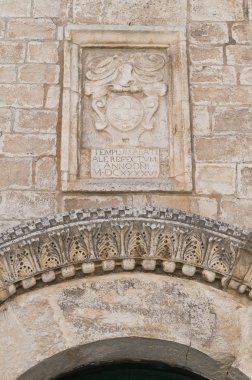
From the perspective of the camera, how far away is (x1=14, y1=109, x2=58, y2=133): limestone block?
254 inches

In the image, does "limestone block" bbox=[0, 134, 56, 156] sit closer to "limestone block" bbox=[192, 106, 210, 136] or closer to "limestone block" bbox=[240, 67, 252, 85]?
"limestone block" bbox=[192, 106, 210, 136]

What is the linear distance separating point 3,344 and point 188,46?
7.22 ft

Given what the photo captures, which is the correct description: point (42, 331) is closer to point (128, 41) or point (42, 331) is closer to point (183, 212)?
point (183, 212)

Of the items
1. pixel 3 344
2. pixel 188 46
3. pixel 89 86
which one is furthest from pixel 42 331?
pixel 188 46

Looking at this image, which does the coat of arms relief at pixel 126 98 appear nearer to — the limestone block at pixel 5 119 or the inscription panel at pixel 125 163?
the inscription panel at pixel 125 163

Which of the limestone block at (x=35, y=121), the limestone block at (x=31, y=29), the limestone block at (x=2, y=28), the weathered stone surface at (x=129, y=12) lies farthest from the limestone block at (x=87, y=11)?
the limestone block at (x=35, y=121)

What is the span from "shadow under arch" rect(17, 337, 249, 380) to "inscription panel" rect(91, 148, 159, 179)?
100 cm

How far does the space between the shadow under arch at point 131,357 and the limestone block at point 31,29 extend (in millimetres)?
1978

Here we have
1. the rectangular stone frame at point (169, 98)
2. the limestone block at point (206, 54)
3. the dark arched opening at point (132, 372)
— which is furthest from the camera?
the limestone block at point (206, 54)

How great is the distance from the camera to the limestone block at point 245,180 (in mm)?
6316

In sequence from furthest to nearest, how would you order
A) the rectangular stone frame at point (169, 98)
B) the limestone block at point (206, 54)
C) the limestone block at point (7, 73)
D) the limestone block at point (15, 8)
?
the limestone block at point (15, 8) < the limestone block at point (206, 54) < the limestone block at point (7, 73) < the rectangular stone frame at point (169, 98)

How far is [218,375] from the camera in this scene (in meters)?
5.90

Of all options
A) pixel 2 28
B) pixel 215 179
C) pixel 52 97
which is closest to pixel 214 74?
pixel 215 179

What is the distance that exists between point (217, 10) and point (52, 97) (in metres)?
1.19
